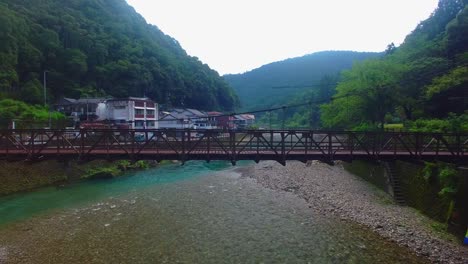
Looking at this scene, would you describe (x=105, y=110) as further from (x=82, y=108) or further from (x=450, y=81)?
(x=450, y=81)

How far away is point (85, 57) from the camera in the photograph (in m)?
64.6

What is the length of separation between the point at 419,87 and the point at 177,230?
34264 mm

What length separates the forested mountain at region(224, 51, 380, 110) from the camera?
6412 inches

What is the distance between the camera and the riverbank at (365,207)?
1418cm

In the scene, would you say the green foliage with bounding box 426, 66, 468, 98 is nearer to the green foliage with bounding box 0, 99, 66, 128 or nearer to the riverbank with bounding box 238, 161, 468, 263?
the riverbank with bounding box 238, 161, 468, 263

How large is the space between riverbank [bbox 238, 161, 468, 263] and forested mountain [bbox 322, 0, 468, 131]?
928 centimetres

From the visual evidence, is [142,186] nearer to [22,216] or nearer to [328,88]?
[22,216]

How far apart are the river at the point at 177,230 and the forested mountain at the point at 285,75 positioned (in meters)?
132

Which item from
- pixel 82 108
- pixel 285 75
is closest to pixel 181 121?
pixel 82 108

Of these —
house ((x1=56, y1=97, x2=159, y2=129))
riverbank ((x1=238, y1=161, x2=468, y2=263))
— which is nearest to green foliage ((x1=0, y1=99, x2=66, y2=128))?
house ((x1=56, y1=97, x2=159, y2=129))

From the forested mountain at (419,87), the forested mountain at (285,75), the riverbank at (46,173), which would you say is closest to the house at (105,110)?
the riverbank at (46,173)

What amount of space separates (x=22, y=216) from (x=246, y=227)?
1375cm

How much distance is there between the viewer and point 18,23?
5231cm

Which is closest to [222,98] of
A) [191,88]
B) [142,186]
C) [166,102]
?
[191,88]
